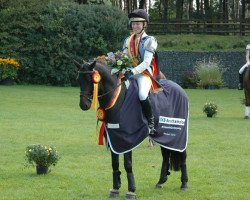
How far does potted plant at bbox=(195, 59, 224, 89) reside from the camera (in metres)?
31.8

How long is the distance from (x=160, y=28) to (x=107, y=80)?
32684 millimetres

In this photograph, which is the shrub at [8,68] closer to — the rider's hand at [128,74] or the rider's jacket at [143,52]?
the rider's jacket at [143,52]

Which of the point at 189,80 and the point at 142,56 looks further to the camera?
the point at 189,80

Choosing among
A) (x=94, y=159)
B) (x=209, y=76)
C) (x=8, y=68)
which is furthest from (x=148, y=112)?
(x=209, y=76)

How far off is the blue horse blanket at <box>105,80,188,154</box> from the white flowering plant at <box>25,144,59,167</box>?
5.24ft

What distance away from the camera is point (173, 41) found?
3766cm

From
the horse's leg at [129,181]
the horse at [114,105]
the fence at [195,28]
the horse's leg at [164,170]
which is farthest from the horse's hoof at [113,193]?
the fence at [195,28]

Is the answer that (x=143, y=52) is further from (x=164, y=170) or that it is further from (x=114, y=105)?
(x=164, y=170)

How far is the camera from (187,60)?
34.4 meters

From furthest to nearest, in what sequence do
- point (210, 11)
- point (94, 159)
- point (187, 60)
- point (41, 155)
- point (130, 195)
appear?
1. point (210, 11)
2. point (187, 60)
3. point (94, 159)
4. point (41, 155)
5. point (130, 195)

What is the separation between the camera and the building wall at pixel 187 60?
34.1m

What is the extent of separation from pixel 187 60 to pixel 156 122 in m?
26.0

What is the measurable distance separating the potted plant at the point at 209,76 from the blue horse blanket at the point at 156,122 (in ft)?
75.3

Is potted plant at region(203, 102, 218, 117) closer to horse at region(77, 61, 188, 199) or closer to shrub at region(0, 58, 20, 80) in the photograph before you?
horse at region(77, 61, 188, 199)
